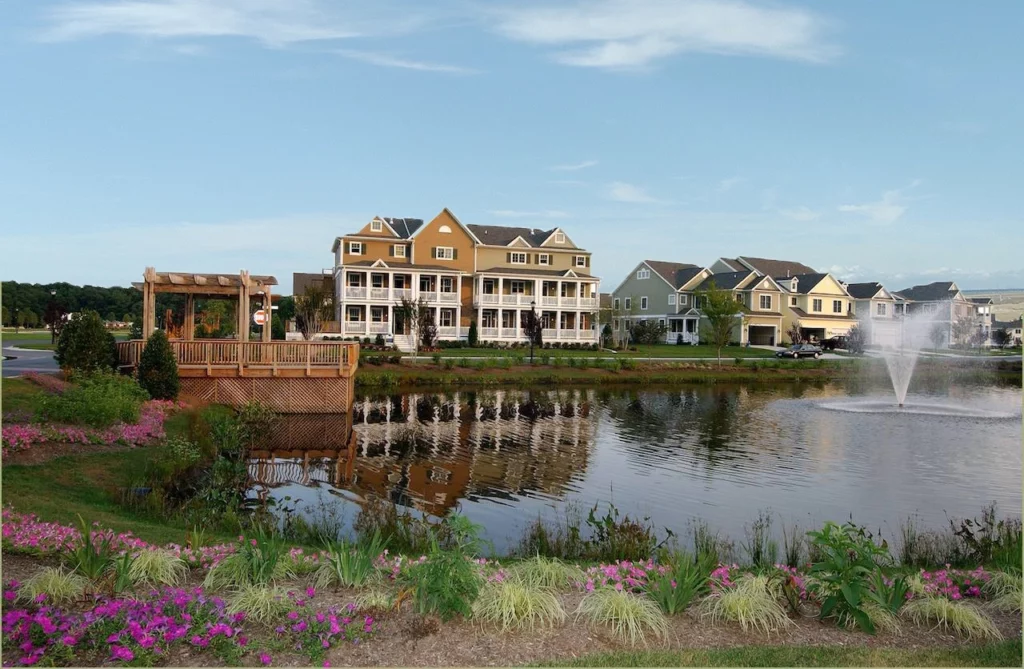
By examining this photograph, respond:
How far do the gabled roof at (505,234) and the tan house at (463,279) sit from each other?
3.5 inches

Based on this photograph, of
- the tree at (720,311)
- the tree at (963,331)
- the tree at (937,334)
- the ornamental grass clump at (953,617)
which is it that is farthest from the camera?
the tree at (937,334)

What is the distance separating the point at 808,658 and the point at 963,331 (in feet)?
272

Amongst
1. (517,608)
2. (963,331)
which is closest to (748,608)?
(517,608)

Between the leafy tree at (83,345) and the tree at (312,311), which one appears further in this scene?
the tree at (312,311)

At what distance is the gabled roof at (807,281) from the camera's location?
7281 centimetres

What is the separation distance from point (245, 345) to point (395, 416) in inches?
228

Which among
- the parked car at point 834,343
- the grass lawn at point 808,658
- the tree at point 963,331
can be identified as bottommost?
the grass lawn at point 808,658

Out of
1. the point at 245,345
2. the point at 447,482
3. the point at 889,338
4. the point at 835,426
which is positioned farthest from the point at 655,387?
the point at 889,338

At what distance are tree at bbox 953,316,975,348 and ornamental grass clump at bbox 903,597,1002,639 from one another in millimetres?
80565

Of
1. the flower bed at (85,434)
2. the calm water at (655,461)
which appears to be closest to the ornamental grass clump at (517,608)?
the calm water at (655,461)

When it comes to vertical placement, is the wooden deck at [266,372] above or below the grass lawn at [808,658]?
above

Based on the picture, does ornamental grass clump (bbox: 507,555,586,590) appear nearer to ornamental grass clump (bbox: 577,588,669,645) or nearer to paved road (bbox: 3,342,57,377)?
ornamental grass clump (bbox: 577,588,669,645)

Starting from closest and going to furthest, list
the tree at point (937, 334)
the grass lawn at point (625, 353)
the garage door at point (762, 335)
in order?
the grass lawn at point (625, 353) → the garage door at point (762, 335) → the tree at point (937, 334)

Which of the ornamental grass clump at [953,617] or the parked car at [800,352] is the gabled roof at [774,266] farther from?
the ornamental grass clump at [953,617]
